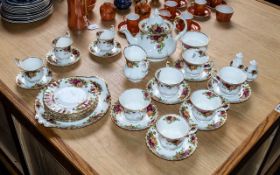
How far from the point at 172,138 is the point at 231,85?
286 millimetres

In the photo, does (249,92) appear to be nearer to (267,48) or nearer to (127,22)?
(267,48)

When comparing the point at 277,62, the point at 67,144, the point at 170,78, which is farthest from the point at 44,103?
the point at 277,62

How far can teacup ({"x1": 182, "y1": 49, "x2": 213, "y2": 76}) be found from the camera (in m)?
1.13

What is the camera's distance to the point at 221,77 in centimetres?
109

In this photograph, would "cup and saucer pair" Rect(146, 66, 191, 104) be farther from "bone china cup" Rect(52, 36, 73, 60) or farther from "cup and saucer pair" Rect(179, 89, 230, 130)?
"bone china cup" Rect(52, 36, 73, 60)

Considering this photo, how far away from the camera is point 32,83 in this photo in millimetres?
1103

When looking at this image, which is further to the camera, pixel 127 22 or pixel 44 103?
pixel 127 22

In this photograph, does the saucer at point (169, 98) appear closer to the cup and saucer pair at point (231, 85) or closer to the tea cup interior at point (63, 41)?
the cup and saucer pair at point (231, 85)

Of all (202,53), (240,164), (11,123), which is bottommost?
(11,123)

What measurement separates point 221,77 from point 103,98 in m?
0.36

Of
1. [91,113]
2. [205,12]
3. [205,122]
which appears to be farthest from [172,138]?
[205,12]

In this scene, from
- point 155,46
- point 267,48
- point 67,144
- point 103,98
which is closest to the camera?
point 67,144

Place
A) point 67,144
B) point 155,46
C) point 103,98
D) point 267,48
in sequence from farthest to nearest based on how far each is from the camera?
point 267,48 → point 155,46 → point 103,98 → point 67,144

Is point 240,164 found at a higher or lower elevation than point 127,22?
lower
